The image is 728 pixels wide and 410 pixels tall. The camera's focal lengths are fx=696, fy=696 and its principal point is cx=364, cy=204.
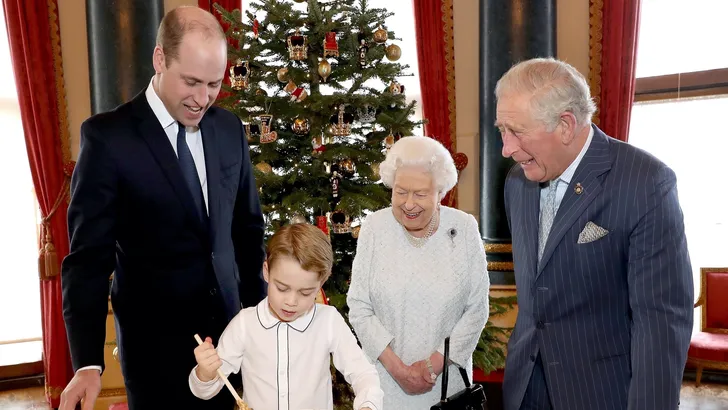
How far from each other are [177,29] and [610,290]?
1.45 m

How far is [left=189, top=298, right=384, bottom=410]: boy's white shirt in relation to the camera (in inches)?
75.2

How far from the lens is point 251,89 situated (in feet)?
12.9

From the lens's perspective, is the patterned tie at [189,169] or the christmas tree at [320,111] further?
the christmas tree at [320,111]

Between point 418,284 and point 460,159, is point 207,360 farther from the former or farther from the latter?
point 460,159

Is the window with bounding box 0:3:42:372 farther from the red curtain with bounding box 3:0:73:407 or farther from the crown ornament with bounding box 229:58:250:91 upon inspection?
the crown ornament with bounding box 229:58:250:91

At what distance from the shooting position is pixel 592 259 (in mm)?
1957

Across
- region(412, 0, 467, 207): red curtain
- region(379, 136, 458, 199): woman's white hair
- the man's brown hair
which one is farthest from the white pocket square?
region(412, 0, 467, 207): red curtain

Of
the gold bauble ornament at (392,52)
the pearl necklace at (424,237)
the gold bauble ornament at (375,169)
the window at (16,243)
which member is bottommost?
the window at (16,243)

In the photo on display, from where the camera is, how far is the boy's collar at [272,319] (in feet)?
6.37

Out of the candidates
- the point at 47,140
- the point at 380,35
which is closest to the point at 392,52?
the point at 380,35

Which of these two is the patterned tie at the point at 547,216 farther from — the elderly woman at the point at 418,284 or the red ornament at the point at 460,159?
the red ornament at the point at 460,159

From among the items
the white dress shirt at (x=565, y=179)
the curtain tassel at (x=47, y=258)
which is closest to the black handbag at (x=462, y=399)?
the white dress shirt at (x=565, y=179)

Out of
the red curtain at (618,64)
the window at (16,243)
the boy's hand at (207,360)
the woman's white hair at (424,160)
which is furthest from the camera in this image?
the window at (16,243)

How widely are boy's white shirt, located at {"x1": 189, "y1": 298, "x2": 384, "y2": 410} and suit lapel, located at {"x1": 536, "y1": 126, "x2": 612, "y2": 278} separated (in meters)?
0.62
